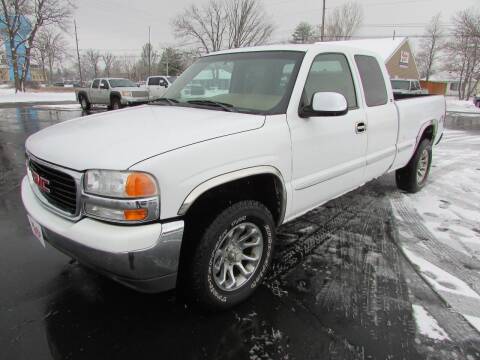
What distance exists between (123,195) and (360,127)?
7.72 feet

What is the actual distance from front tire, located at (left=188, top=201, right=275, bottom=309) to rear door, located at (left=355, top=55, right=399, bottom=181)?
164 cm

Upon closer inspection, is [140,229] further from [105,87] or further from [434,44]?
[434,44]

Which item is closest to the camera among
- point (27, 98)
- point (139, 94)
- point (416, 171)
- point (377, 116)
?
point (377, 116)

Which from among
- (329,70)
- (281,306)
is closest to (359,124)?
(329,70)

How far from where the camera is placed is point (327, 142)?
290cm

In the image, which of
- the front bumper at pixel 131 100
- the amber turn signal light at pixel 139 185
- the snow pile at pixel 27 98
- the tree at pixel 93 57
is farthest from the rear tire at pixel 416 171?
the tree at pixel 93 57

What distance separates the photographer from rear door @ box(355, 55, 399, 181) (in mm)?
3535

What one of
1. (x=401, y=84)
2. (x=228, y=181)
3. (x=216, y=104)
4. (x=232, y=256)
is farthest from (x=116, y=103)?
(x=401, y=84)

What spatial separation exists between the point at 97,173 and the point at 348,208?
3378mm

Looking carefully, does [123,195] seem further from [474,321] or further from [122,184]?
[474,321]

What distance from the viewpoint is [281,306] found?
8.26 ft

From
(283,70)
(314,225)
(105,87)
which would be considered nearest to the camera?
(283,70)

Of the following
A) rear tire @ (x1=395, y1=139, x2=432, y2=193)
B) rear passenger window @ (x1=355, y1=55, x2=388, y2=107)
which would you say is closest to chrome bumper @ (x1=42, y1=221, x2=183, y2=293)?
rear passenger window @ (x1=355, y1=55, x2=388, y2=107)

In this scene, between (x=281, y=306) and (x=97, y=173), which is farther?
(x=281, y=306)
